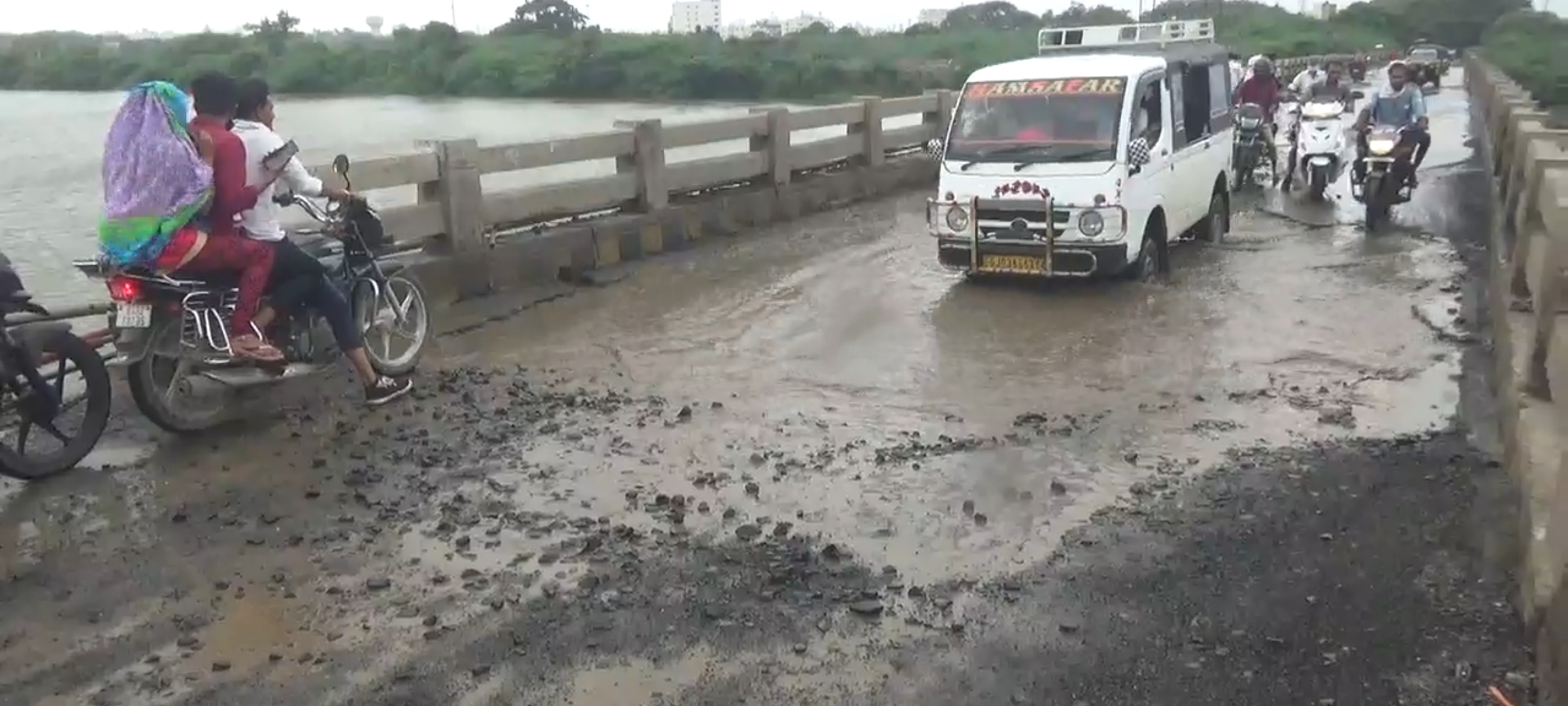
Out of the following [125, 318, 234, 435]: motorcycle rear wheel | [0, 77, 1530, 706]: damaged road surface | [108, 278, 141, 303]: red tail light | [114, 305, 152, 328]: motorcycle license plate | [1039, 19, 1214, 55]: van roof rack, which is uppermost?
[1039, 19, 1214, 55]: van roof rack

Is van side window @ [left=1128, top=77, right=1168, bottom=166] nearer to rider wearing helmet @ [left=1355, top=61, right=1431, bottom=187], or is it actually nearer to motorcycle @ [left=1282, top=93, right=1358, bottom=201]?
rider wearing helmet @ [left=1355, top=61, right=1431, bottom=187]

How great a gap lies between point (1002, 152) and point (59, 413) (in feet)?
20.9

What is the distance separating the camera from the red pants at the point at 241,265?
5.96 meters

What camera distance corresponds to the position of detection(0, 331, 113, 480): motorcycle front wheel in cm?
548

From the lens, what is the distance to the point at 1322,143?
1355 centimetres

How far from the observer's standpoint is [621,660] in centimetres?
392

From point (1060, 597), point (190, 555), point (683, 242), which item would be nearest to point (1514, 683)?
point (1060, 597)

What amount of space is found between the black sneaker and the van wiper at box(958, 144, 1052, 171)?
4.50m

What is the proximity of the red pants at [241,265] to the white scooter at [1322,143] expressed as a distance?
36.8 feet

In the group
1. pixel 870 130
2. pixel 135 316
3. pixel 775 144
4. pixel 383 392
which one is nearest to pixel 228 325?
pixel 135 316

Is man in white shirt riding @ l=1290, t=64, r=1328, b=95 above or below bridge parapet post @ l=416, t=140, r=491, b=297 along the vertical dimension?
above

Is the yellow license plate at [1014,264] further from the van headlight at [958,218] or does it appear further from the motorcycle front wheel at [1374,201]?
the motorcycle front wheel at [1374,201]

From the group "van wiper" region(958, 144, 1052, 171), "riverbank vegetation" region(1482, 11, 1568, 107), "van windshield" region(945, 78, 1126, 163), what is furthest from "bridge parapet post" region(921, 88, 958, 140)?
"riverbank vegetation" region(1482, 11, 1568, 107)

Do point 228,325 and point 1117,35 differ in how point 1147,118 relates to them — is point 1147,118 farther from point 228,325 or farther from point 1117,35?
point 228,325
